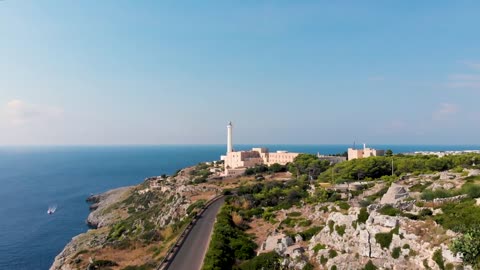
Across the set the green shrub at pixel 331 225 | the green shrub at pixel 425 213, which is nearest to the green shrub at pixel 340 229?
the green shrub at pixel 331 225

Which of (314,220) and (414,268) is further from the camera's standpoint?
(314,220)

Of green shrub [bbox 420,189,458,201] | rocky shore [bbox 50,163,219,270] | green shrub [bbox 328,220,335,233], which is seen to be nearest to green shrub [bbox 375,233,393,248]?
green shrub [bbox 328,220,335,233]

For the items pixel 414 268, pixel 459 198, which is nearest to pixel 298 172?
pixel 459 198

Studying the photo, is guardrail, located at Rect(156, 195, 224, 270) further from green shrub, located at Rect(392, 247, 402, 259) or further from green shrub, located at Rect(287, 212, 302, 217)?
green shrub, located at Rect(392, 247, 402, 259)

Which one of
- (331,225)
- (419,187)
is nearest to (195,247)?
(331,225)

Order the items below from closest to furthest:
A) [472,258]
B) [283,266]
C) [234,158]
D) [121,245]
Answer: [472,258]
[283,266]
[121,245]
[234,158]

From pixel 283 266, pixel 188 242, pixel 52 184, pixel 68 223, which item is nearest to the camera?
pixel 283 266

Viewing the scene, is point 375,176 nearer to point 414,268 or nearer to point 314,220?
point 314,220

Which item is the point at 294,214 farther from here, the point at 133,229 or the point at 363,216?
the point at 133,229
